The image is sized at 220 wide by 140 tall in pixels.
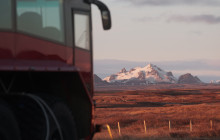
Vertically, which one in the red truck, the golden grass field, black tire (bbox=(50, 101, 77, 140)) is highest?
the red truck

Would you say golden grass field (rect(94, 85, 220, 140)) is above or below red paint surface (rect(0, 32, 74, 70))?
below

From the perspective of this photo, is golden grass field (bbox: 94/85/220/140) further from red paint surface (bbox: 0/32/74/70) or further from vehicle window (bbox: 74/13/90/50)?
red paint surface (bbox: 0/32/74/70)

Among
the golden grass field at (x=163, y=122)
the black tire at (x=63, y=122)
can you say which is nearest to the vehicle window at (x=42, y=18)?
the black tire at (x=63, y=122)

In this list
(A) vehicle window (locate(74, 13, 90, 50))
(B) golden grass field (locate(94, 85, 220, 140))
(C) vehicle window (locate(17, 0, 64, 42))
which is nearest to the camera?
(C) vehicle window (locate(17, 0, 64, 42))

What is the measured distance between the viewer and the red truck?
561 cm

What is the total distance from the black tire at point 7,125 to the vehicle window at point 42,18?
1.23 m

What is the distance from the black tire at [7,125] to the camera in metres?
5.04

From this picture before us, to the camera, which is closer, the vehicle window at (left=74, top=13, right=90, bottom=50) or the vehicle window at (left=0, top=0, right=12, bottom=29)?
the vehicle window at (left=0, top=0, right=12, bottom=29)

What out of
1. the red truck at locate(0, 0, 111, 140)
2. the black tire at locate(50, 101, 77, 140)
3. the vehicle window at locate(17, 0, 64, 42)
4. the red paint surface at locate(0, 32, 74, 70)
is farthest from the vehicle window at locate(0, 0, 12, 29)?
the black tire at locate(50, 101, 77, 140)

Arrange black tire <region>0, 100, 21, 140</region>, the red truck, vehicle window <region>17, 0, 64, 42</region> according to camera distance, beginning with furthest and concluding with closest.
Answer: vehicle window <region>17, 0, 64, 42</region> → the red truck → black tire <region>0, 100, 21, 140</region>

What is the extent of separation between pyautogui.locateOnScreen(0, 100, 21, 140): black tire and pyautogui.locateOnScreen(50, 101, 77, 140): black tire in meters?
0.87

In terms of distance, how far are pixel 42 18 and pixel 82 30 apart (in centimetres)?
198

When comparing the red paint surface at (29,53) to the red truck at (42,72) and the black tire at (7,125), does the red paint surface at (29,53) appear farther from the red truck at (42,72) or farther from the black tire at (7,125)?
the black tire at (7,125)

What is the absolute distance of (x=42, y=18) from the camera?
6566 millimetres
